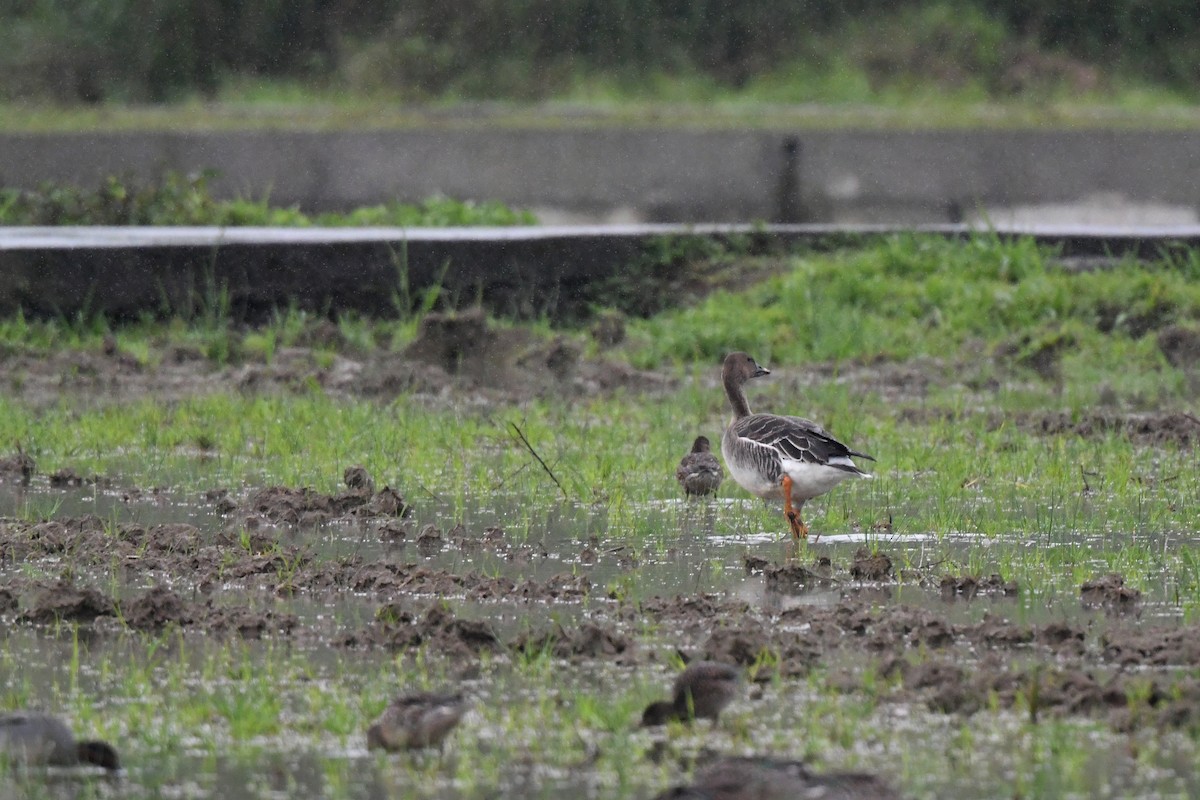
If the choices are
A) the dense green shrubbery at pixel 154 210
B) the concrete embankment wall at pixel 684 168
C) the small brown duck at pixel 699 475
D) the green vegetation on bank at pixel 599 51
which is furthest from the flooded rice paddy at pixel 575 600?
the green vegetation on bank at pixel 599 51

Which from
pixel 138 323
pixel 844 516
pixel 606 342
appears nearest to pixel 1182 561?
pixel 844 516

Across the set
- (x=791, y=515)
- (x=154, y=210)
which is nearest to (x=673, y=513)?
(x=791, y=515)

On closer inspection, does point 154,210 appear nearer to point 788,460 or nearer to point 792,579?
point 788,460

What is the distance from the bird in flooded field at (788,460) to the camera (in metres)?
6.78

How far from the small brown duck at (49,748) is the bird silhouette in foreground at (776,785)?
118 centimetres

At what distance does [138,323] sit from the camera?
12.7 m

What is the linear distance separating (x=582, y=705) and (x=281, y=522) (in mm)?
2876

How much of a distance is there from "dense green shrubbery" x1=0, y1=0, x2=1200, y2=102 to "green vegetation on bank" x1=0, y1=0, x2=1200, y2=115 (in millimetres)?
23

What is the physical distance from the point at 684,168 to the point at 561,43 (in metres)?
5.47

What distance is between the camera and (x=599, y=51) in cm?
2539

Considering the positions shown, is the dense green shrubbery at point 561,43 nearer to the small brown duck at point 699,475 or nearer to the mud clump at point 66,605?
the small brown duck at point 699,475

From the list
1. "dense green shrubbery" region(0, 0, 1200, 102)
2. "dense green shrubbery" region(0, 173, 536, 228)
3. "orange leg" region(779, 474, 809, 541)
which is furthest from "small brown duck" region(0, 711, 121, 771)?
"dense green shrubbery" region(0, 0, 1200, 102)

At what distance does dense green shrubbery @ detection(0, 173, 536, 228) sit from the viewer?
50.3 ft

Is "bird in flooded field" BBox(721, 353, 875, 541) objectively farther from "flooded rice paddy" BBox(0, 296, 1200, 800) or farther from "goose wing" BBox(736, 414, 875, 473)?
"flooded rice paddy" BBox(0, 296, 1200, 800)
